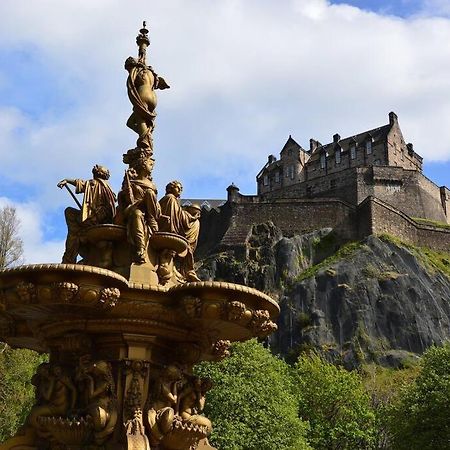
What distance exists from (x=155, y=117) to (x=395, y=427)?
858 inches

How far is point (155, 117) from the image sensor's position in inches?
390

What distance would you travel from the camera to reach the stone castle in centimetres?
6725

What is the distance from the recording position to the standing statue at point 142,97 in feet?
32.0

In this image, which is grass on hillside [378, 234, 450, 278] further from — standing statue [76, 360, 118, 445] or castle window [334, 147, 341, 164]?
standing statue [76, 360, 118, 445]

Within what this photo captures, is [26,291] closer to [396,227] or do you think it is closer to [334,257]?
[334,257]

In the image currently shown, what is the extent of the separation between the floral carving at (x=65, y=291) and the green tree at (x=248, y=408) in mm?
17665

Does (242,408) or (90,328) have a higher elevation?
(242,408)

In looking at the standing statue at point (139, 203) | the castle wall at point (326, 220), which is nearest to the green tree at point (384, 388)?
the castle wall at point (326, 220)

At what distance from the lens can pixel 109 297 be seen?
25.1ft

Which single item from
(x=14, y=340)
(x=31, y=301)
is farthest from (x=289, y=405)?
(x=31, y=301)

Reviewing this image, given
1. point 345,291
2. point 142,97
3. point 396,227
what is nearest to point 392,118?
point 396,227

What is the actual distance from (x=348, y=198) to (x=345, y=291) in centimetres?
1676

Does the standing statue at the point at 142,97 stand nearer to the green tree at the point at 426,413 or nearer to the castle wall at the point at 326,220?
the green tree at the point at 426,413

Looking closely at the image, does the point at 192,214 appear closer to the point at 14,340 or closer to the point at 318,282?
the point at 14,340
